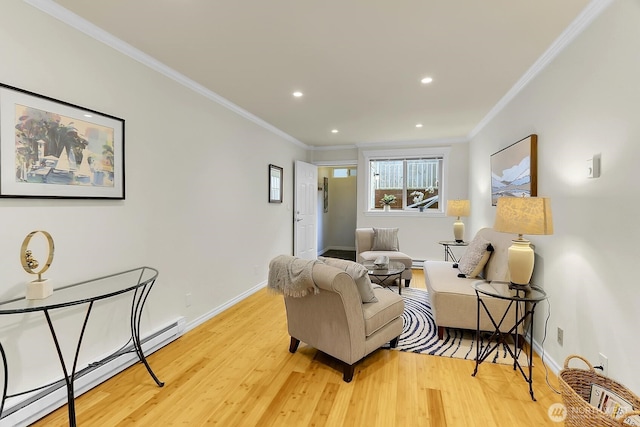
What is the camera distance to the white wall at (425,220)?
5625 mm

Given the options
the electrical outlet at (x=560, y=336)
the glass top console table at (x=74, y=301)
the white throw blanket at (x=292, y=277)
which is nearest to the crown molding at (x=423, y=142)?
the electrical outlet at (x=560, y=336)

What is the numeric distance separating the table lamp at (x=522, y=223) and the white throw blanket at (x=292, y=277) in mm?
1400

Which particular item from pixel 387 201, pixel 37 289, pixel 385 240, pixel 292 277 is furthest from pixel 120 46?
pixel 387 201

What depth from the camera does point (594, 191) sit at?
6.13 feet

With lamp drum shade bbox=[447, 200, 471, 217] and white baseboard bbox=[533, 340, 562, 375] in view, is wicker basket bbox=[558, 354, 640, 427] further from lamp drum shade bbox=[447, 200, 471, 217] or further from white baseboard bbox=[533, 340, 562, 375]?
lamp drum shade bbox=[447, 200, 471, 217]

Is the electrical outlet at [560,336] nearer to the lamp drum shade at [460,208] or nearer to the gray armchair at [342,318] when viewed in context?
the gray armchair at [342,318]

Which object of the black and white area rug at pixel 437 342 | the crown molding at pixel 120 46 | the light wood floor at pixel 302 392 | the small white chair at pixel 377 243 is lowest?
the light wood floor at pixel 302 392

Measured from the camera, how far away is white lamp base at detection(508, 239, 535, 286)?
7.05 feet

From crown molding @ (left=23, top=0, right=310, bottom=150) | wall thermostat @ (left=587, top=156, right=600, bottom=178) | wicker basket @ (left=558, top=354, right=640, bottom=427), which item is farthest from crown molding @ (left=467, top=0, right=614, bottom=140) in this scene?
crown molding @ (left=23, top=0, right=310, bottom=150)

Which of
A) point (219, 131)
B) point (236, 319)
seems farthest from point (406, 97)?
point (236, 319)

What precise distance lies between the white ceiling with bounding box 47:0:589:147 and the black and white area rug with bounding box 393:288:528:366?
2360 millimetres

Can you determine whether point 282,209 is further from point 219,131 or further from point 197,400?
point 197,400

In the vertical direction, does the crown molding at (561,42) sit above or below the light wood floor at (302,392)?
above

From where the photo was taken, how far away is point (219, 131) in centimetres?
350
